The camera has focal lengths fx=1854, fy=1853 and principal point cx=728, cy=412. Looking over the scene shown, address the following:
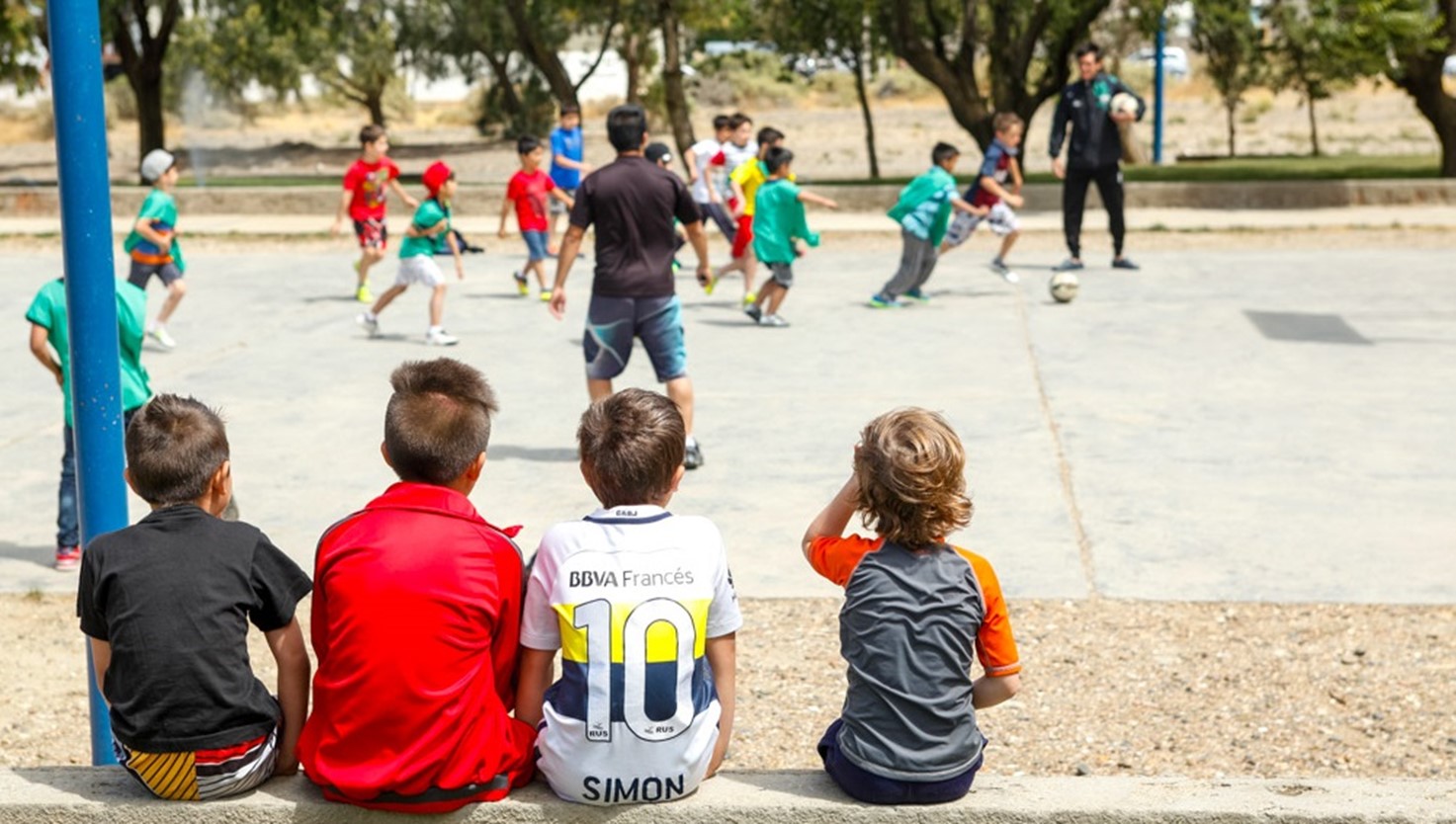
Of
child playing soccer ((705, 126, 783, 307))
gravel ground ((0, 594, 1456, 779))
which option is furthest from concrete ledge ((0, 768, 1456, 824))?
child playing soccer ((705, 126, 783, 307))

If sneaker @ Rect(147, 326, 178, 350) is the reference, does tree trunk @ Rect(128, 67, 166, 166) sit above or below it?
above

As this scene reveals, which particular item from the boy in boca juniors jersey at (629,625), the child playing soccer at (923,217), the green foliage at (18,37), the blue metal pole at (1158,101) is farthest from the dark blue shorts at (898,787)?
the blue metal pole at (1158,101)

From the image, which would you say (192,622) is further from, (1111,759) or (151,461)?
(1111,759)

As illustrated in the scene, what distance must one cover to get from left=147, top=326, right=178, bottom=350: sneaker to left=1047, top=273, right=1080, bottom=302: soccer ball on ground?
6.80 meters

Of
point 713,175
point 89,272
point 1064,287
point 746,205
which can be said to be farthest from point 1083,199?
point 89,272

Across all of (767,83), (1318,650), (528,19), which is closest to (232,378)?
(1318,650)

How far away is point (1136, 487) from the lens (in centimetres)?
860

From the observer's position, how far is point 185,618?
11.8ft

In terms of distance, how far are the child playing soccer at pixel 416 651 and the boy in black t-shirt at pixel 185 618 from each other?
113mm

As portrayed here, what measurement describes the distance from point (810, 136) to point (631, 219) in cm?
3781

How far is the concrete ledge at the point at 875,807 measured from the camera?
3.58 m

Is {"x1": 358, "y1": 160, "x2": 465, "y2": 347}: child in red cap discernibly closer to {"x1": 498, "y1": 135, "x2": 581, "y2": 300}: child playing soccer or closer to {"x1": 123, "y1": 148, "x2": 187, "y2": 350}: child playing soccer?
{"x1": 123, "y1": 148, "x2": 187, "y2": 350}: child playing soccer

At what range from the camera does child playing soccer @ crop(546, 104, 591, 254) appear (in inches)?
749

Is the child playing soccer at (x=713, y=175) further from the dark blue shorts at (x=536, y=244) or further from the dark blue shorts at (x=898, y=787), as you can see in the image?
the dark blue shorts at (x=898, y=787)
